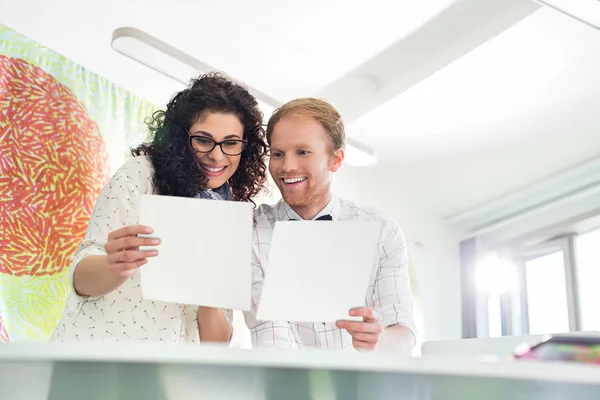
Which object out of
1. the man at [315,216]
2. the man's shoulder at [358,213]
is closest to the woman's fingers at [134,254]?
the man at [315,216]

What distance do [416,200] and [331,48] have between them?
75.2 inches

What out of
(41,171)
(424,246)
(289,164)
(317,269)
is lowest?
(317,269)

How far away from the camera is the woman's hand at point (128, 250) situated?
1.45m

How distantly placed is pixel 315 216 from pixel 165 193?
1.52 ft

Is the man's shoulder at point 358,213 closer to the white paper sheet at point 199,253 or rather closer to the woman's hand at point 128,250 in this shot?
the white paper sheet at point 199,253

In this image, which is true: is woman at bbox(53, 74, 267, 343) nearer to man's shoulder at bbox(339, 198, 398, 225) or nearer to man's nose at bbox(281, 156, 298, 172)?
man's nose at bbox(281, 156, 298, 172)

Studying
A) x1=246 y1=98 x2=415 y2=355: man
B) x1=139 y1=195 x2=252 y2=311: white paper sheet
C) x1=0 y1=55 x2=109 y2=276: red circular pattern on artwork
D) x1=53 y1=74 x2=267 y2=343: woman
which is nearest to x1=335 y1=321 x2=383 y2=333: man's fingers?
x1=139 y1=195 x2=252 y2=311: white paper sheet

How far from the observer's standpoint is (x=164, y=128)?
2.11 m

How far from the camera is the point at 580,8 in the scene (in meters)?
2.23

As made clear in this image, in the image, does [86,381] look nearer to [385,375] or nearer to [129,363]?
[129,363]

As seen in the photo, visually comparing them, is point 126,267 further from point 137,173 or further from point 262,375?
point 262,375

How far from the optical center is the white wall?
15.6ft

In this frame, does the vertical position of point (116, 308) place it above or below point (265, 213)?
below

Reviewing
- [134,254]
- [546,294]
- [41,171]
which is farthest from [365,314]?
[546,294]
